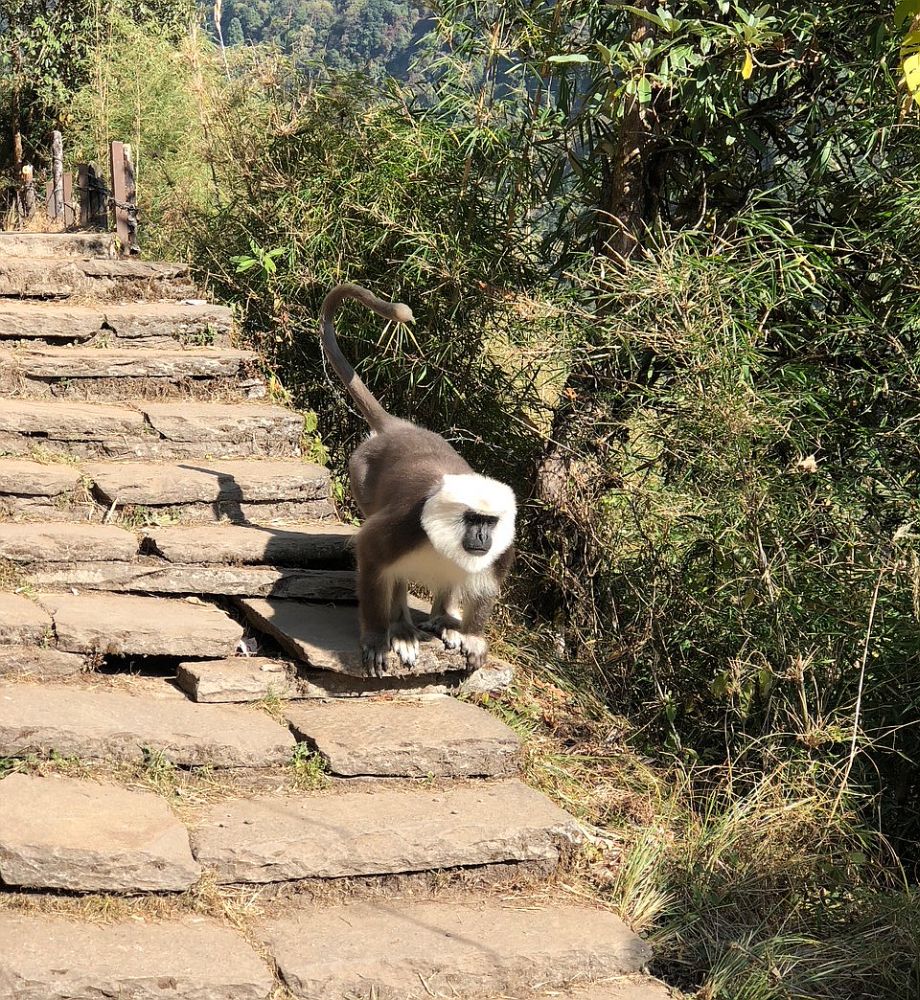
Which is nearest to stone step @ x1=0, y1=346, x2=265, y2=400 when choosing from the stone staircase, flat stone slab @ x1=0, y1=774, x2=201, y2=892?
the stone staircase

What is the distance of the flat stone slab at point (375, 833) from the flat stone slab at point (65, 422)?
2891 millimetres

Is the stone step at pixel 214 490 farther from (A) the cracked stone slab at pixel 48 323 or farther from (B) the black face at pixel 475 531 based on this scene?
(B) the black face at pixel 475 531

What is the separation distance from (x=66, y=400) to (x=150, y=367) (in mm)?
508

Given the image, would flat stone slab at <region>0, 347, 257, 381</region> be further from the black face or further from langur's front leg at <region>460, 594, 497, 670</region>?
the black face

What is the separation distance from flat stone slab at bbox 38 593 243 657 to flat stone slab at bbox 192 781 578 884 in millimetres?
892

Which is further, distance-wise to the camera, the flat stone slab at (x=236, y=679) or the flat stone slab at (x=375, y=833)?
the flat stone slab at (x=236, y=679)

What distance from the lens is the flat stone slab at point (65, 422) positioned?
20.0 feet

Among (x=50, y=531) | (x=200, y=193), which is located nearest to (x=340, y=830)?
(x=50, y=531)

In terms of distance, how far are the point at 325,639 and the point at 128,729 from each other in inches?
38.5

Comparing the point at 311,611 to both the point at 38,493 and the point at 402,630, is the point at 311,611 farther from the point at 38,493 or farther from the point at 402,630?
the point at 38,493

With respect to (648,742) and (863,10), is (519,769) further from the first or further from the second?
(863,10)

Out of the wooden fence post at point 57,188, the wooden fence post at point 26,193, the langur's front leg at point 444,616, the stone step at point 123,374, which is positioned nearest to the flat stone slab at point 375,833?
the langur's front leg at point 444,616

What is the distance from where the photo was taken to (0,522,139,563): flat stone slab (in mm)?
4992

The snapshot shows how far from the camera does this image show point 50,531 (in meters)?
5.16
